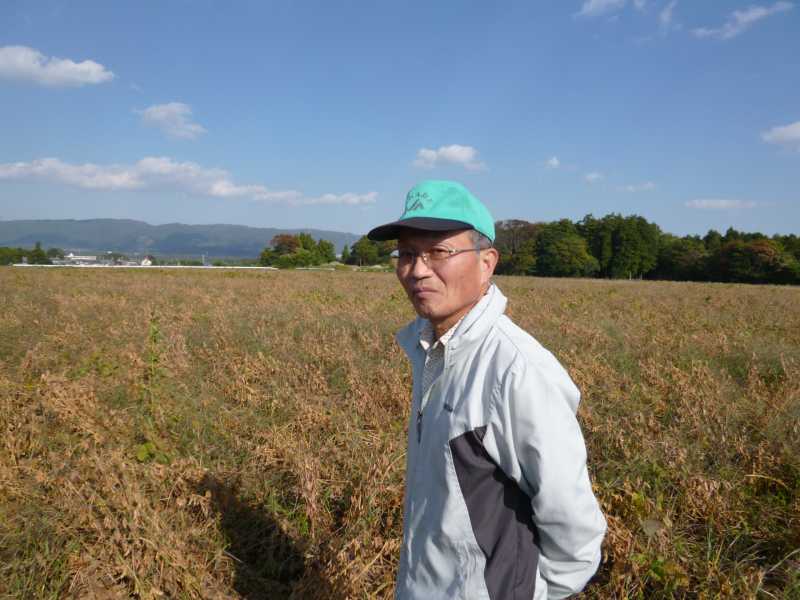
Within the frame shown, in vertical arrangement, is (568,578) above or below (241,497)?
above

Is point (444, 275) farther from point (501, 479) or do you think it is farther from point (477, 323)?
point (501, 479)

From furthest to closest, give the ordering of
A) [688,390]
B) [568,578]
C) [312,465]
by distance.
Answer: [688,390], [312,465], [568,578]

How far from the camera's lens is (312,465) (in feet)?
11.0

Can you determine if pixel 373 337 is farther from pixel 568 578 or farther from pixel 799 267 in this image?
pixel 799 267

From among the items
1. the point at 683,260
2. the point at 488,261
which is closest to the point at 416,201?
the point at 488,261

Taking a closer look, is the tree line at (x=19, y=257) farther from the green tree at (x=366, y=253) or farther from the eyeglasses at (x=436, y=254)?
the eyeglasses at (x=436, y=254)

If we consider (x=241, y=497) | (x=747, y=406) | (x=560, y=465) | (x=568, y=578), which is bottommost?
(x=241, y=497)

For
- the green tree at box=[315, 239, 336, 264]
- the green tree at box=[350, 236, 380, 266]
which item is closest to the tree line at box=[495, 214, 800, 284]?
the green tree at box=[350, 236, 380, 266]

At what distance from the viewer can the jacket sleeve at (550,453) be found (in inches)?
46.0

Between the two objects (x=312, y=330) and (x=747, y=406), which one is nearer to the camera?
(x=747, y=406)

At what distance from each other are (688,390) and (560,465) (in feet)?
13.0

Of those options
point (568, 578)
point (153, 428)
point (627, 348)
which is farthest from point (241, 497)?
point (627, 348)

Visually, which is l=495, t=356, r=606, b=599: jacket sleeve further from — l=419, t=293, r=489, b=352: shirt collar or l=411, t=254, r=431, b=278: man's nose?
l=411, t=254, r=431, b=278: man's nose

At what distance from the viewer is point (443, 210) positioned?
1387 mm
